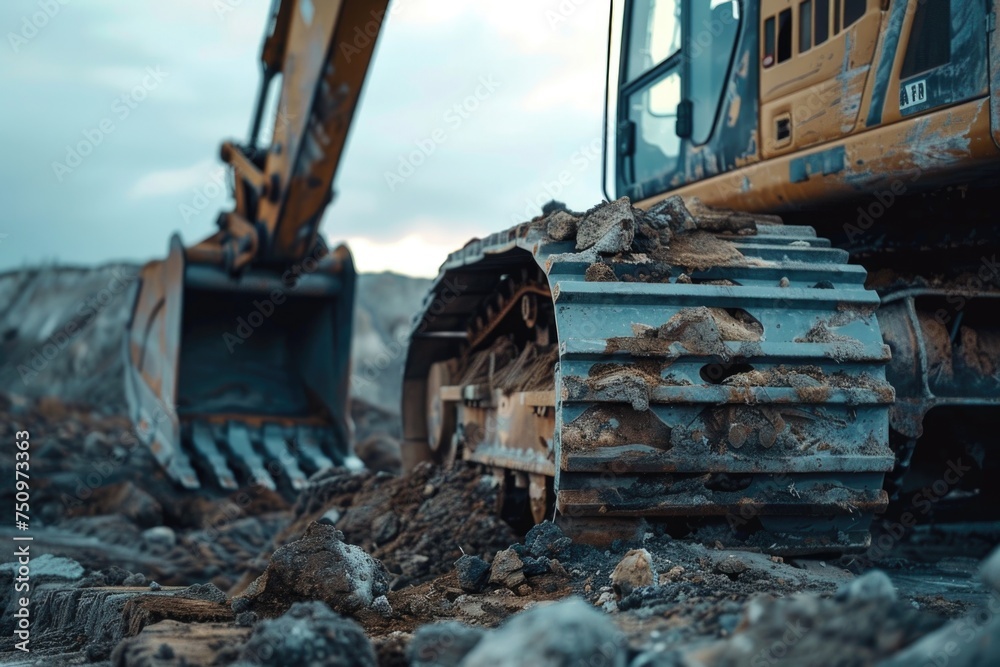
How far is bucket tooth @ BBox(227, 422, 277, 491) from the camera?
733cm

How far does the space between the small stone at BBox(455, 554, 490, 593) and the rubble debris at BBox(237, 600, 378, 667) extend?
1.08 meters

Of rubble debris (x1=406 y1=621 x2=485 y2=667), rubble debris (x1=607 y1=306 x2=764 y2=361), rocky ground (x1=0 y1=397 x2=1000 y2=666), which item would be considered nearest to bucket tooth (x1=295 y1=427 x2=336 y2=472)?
rocky ground (x1=0 y1=397 x2=1000 y2=666)

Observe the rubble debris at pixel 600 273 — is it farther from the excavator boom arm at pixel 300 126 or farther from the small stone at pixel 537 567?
the excavator boom arm at pixel 300 126

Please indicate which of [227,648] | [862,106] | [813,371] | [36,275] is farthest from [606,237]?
[36,275]

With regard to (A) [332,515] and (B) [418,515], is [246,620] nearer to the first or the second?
(B) [418,515]

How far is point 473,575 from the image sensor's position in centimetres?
318

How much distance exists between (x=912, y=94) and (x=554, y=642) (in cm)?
260

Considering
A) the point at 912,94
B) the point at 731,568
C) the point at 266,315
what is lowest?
the point at 731,568

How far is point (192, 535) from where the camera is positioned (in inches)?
249

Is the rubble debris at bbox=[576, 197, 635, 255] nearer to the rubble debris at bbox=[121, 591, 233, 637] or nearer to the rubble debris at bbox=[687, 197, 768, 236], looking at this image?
the rubble debris at bbox=[687, 197, 768, 236]

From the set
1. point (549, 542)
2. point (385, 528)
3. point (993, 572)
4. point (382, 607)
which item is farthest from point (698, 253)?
point (993, 572)

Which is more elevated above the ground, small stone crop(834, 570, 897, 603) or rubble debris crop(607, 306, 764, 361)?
rubble debris crop(607, 306, 764, 361)

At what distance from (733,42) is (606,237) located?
1.43m

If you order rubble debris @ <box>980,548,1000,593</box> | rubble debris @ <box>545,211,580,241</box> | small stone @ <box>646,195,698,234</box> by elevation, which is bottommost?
rubble debris @ <box>980,548,1000,593</box>
